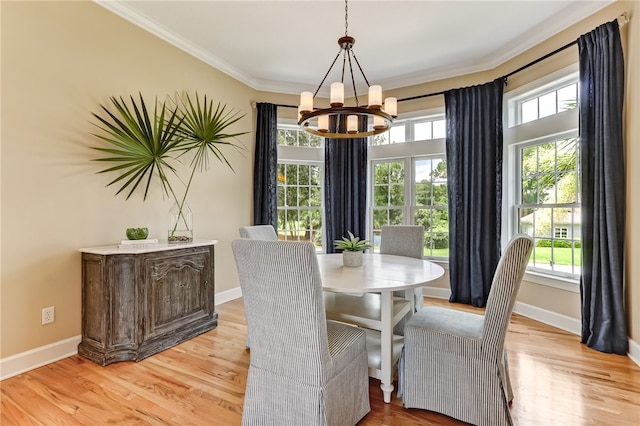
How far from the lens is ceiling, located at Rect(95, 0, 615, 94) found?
277cm

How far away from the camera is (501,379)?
1562mm

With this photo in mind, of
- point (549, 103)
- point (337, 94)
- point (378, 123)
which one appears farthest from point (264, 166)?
point (549, 103)

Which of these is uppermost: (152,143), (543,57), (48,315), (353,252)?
(543,57)

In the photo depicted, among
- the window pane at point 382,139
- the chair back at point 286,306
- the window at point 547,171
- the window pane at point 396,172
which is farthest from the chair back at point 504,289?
the window pane at point 382,139

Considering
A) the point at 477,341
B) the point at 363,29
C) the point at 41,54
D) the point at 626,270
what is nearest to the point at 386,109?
the point at 363,29

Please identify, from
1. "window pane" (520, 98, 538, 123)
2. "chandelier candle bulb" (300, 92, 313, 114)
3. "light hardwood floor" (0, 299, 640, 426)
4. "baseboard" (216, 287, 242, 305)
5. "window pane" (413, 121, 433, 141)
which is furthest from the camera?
"window pane" (413, 121, 433, 141)

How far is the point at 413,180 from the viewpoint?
4.38m

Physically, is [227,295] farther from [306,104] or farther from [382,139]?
[382,139]

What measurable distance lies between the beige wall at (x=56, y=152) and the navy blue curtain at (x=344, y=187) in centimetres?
234

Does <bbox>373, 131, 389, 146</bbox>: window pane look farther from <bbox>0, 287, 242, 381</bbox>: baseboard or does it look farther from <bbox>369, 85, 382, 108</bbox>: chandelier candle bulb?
<bbox>0, 287, 242, 381</bbox>: baseboard

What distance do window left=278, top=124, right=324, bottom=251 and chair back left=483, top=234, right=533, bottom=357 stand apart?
3290mm

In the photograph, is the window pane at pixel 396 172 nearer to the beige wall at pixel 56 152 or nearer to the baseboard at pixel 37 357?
the beige wall at pixel 56 152

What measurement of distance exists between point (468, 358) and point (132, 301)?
2.40 m

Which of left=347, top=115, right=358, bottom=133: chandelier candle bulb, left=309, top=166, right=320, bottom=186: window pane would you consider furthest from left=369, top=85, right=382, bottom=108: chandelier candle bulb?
left=309, top=166, right=320, bottom=186: window pane
